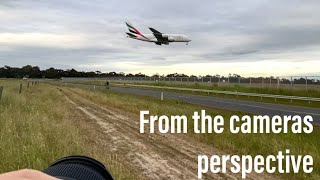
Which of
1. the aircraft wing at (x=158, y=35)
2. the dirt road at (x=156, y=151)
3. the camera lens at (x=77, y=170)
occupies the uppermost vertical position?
the aircraft wing at (x=158, y=35)

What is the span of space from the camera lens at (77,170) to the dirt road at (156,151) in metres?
7.44

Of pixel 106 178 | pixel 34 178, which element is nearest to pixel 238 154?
pixel 106 178

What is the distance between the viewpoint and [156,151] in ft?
42.0

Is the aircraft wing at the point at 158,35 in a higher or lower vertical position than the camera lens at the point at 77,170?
higher

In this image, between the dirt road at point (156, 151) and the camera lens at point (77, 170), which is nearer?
the camera lens at point (77, 170)

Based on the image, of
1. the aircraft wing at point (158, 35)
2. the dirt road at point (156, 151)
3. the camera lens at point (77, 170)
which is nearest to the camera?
the camera lens at point (77, 170)

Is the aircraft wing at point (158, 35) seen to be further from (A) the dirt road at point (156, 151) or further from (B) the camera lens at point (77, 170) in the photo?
(B) the camera lens at point (77, 170)

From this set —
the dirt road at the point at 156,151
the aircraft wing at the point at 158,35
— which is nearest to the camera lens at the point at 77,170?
the dirt road at the point at 156,151

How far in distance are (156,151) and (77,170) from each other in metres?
10.7

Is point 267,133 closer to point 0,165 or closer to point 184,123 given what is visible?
point 184,123

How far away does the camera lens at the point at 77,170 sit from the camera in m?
2.14

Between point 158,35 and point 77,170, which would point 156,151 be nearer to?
point 77,170

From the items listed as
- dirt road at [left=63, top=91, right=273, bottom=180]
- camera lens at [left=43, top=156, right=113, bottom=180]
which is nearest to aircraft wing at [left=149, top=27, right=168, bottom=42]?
dirt road at [left=63, top=91, right=273, bottom=180]

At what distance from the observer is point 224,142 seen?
550 inches
